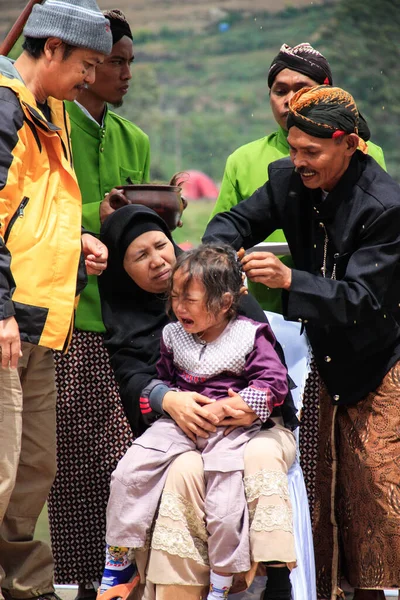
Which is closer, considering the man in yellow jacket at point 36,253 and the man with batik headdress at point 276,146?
the man in yellow jacket at point 36,253

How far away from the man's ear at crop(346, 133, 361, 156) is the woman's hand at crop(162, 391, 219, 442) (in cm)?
96

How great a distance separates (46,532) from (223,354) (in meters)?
2.58

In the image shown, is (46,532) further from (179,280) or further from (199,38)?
(199,38)

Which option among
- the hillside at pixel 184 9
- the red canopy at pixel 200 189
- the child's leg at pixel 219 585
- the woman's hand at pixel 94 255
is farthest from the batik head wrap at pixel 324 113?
the hillside at pixel 184 9

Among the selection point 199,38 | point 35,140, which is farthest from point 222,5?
point 35,140

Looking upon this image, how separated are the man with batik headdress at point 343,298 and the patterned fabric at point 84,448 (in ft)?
2.57

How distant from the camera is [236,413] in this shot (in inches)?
117

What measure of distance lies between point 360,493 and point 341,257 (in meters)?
0.85

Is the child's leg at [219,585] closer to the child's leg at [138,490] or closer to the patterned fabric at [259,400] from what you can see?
the child's leg at [138,490]

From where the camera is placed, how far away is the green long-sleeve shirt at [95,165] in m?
3.70

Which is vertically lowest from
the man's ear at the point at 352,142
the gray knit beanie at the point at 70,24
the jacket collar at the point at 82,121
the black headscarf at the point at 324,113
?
the jacket collar at the point at 82,121

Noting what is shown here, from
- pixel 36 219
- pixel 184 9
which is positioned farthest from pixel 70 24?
pixel 184 9

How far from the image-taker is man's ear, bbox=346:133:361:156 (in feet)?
10.1

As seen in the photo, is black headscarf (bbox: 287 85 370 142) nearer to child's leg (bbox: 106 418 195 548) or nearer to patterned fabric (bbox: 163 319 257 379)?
patterned fabric (bbox: 163 319 257 379)
